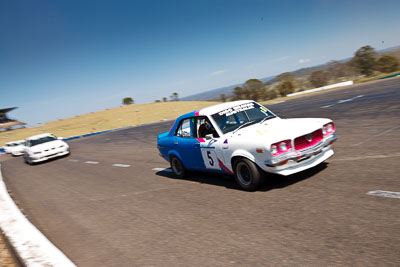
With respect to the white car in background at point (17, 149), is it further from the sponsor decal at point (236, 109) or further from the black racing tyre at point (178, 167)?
the sponsor decal at point (236, 109)

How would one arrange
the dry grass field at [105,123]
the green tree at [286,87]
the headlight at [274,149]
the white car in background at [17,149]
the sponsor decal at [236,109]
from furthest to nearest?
the green tree at [286,87], the dry grass field at [105,123], the white car in background at [17,149], the sponsor decal at [236,109], the headlight at [274,149]

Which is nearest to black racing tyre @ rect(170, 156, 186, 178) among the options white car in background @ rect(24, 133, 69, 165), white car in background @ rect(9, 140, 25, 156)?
white car in background @ rect(24, 133, 69, 165)

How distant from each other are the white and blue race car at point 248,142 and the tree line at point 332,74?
45090 mm

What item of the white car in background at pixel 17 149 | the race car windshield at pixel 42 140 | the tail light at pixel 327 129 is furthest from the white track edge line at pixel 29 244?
the white car in background at pixel 17 149

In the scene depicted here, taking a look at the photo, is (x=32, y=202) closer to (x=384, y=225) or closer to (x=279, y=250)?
(x=279, y=250)

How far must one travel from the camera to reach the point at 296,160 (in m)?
5.16

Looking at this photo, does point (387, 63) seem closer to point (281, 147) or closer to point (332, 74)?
point (332, 74)

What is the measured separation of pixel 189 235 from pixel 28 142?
15.8m

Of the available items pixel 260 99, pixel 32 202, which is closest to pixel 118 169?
pixel 32 202

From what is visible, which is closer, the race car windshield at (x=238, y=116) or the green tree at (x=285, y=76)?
the race car windshield at (x=238, y=116)

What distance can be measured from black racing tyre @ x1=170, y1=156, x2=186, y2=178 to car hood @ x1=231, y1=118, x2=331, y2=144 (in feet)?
6.58

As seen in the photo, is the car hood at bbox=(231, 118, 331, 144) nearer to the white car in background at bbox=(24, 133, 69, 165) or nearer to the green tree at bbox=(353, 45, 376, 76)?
the white car in background at bbox=(24, 133, 69, 165)

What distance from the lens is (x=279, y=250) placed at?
3.32m

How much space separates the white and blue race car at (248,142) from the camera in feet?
16.8
